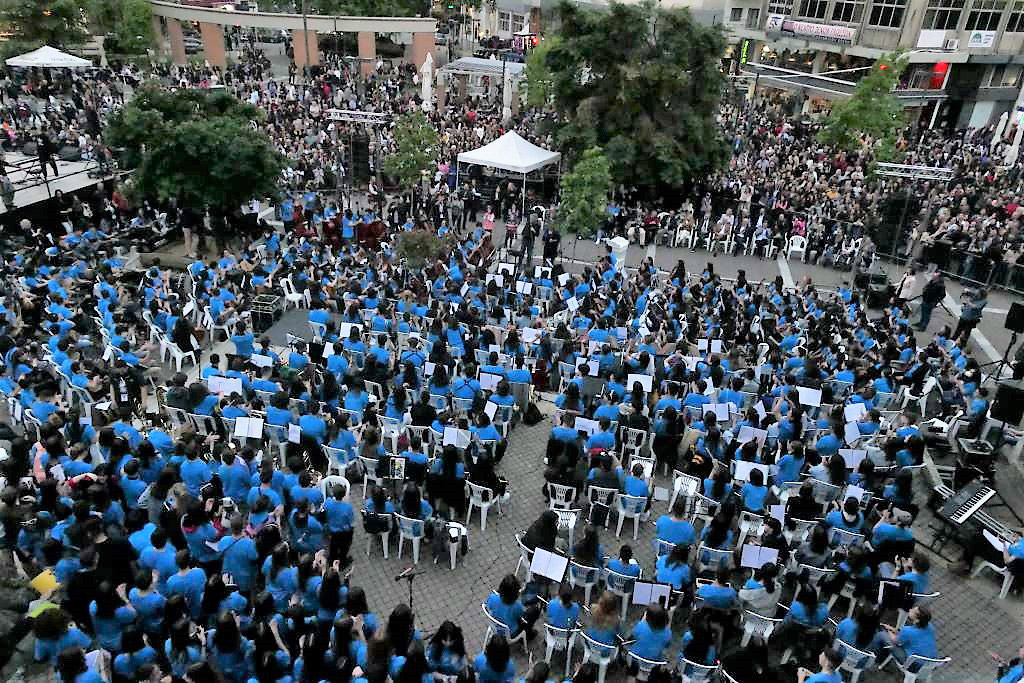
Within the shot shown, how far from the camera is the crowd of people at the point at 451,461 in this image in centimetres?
634

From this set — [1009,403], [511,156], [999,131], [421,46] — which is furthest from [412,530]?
[421,46]

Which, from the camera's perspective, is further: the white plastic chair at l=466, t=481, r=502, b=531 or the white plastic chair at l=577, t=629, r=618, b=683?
the white plastic chair at l=466, t=481, r=502, b=531

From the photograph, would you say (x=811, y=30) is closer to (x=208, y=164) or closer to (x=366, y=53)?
(x=366, y=53)

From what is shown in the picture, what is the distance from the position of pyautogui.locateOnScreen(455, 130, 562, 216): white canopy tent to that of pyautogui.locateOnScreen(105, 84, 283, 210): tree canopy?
6.14 metres

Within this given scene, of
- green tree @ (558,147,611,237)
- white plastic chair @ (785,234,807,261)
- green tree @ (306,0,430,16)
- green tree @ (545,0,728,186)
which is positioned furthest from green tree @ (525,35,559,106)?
green tree @ (306,0,430,16)

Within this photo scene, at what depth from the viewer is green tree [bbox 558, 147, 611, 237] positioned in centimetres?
1802

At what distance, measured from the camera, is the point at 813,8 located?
139ft

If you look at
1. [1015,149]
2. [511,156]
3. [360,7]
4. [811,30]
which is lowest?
[511,156]

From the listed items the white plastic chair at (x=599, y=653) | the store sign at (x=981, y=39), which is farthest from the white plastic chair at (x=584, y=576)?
the store sign at (x=981, y=39)

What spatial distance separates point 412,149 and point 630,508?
14.1 meters

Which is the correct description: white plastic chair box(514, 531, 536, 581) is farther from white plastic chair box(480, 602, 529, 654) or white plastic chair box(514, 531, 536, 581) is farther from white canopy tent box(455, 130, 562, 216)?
white canopy tent box(455, 130, 562, 216)

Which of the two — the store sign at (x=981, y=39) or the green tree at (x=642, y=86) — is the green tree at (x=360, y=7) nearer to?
the green tree at (x=642, y=86)

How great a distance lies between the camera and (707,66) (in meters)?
22.8

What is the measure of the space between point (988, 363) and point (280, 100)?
29220 mm
